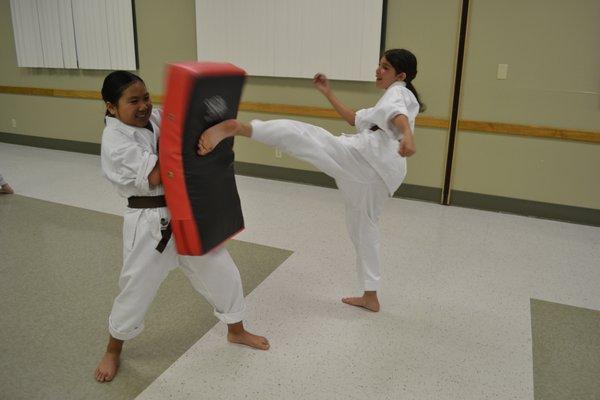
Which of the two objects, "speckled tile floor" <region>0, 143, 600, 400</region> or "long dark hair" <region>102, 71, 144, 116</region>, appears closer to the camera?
"long dark hair" <region>102, 71, 144, 116</region>

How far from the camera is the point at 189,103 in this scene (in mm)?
1422

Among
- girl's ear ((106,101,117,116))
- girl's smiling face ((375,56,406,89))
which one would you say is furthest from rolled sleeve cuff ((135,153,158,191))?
girl's smiling face ((375,56,406,89))

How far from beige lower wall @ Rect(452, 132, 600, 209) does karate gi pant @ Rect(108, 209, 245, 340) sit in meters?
2.72

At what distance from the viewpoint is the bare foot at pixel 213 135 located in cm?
151

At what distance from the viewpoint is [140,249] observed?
1.66 m

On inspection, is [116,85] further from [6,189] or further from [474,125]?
[6,189]

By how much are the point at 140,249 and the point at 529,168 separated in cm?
322

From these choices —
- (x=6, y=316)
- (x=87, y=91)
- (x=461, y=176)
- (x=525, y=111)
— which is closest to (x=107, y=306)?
(x=6, y=316)

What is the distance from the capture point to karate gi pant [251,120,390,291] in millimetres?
1868

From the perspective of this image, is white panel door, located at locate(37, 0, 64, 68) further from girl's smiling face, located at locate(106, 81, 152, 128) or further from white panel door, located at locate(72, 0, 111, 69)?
girl's smiling face, located at locate(106, 81, 152, 128)

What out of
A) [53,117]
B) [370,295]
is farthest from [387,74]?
[53,117]

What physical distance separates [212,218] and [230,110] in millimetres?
379

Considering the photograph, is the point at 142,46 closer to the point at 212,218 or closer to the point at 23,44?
the point at 23,44

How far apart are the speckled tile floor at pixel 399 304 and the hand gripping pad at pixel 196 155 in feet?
1.94
